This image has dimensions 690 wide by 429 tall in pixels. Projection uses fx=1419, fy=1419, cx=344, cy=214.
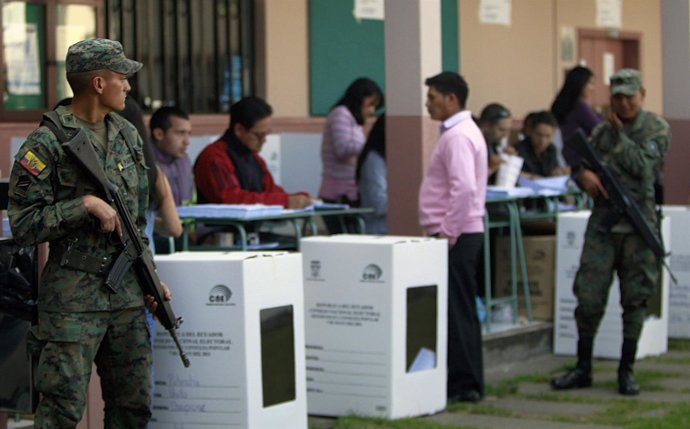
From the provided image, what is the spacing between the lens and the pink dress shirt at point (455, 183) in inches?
302

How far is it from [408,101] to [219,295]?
2690 millimetres

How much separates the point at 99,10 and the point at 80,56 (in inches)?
226

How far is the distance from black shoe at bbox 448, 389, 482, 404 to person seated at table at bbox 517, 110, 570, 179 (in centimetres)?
359

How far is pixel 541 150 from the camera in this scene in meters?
11.4

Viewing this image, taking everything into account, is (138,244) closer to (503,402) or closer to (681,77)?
(503,402)

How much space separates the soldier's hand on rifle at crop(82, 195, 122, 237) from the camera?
5.02m

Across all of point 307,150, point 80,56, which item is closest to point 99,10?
point 307,150

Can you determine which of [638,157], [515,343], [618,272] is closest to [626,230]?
[618,272]

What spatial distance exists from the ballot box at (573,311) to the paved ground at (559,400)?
179mm

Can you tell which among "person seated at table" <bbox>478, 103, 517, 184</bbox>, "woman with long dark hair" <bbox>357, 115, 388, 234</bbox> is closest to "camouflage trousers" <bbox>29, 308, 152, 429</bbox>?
"woman with long dark hair" <bbox>357, 115, 388, 234</bbox>

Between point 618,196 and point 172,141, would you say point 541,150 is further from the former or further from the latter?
point 172,141

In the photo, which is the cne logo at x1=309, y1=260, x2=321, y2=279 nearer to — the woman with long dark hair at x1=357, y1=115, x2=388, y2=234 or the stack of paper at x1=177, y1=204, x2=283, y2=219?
the stack of paper at x1=177, y1=204, x2=283, y2=219

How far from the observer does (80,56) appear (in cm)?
517

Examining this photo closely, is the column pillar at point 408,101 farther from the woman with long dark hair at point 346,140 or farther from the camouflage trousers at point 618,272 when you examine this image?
the woman with long dark hair at point 346,140
